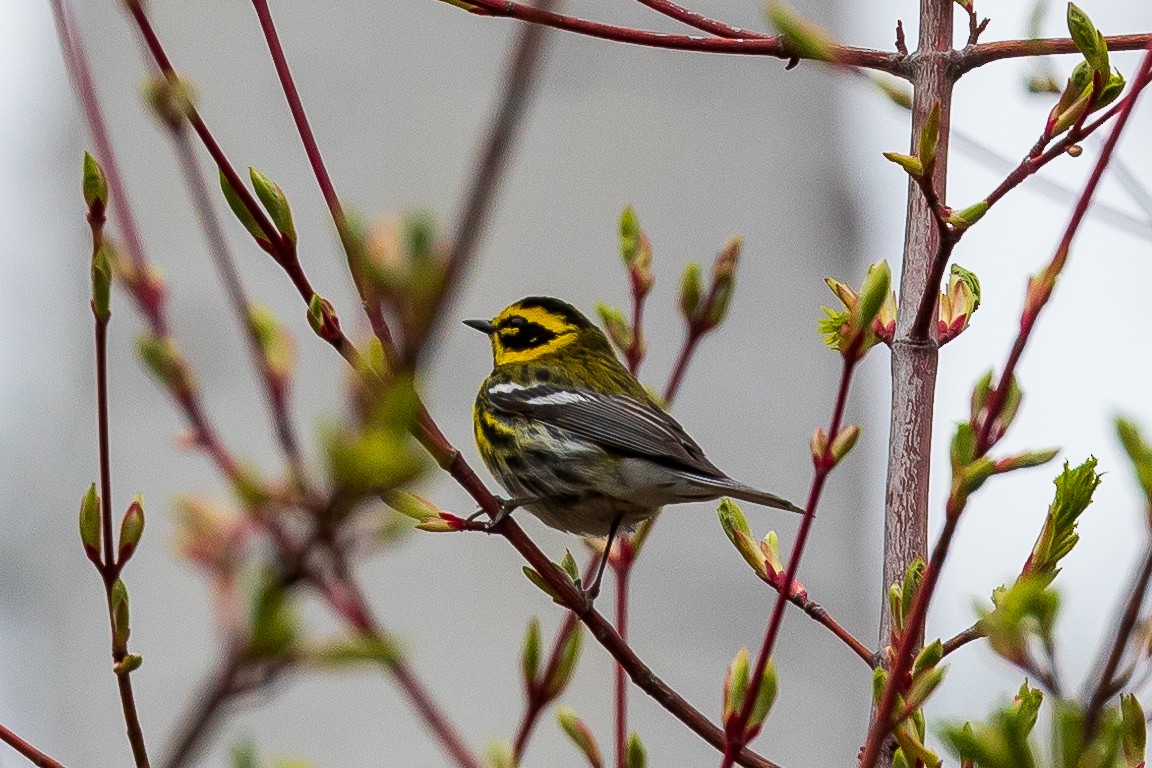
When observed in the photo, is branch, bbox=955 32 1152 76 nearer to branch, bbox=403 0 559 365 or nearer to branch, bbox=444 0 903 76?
branch, bbox=444 0 903 76

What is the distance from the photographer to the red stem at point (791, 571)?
75cm

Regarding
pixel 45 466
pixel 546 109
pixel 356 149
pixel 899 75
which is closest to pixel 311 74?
pixel 356 149

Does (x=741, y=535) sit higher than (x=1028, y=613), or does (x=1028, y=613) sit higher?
(x=741, y=535)

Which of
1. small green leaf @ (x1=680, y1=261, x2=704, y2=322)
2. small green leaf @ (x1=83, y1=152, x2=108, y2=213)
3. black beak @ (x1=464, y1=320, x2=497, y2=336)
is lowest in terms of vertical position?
small green leaf @ (x1=83, y1=152, x2=108, y2=213)

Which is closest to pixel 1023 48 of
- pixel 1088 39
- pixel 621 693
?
pixel 1088 39

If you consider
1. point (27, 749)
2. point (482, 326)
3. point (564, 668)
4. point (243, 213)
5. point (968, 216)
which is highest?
point (482, 326)

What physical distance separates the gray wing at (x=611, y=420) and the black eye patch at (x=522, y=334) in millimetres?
207

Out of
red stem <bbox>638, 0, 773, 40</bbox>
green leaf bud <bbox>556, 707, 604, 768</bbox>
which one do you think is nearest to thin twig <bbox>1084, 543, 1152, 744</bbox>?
green leaf bud <bbox>556, 707, 604, 768</bbox>

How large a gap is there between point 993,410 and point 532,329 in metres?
1.74

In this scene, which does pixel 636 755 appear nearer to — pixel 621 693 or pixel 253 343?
pixel 621 693

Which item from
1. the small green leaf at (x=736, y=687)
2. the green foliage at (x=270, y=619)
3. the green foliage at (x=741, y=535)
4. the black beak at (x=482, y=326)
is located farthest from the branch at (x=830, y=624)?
the black beak at (x=482, y=326)

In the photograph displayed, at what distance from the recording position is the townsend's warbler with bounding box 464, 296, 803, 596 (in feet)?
6.31

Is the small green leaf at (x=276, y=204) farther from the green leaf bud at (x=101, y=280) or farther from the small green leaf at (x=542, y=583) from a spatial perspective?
the small green leaf at (x=542, y=583)

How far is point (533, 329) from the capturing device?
2.46 metres
